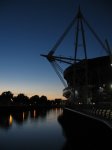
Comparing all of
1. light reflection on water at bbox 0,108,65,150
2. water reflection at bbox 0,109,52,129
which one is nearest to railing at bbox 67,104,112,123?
light reflection on water at bbox 0,108,65,150

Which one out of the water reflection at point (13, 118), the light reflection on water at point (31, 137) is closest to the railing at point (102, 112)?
the light reflection on water at point (31, 137)

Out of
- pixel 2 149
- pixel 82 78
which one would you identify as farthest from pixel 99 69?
pixel 2 149

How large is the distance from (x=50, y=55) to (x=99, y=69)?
810 inches

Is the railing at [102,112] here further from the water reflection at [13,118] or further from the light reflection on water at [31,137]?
the water reflection at [13,118]

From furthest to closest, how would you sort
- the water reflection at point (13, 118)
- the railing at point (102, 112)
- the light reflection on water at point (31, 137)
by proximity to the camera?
the water reflection at point (13, 118) < the light reflection on water at point (31, 137) < the railing at point (102, 112)

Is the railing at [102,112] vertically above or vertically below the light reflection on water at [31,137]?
above

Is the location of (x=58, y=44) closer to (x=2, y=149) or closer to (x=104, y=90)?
(x=104, y=90)

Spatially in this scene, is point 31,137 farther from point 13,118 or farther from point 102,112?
point 13,118

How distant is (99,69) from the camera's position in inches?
3888

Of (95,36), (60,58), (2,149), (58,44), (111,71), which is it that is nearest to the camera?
(2,149)

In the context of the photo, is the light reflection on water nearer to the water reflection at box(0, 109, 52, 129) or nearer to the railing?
the water reflection at box(0, 109, 52, 129)

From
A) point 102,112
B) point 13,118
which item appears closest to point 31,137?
point 102,112

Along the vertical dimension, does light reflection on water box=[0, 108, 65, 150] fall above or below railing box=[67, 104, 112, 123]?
below

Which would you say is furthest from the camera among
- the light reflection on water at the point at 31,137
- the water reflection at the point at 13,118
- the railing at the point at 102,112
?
the water reflection at the point at 13,118
